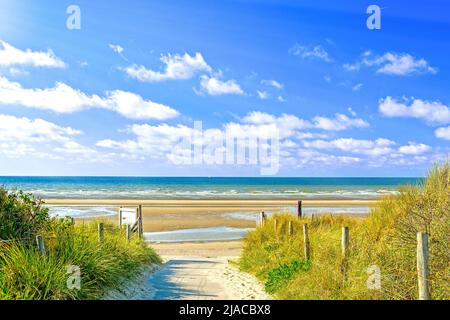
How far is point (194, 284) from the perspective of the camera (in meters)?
10.0

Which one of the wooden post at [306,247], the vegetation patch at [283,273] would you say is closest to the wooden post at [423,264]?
the vegetation patch at [283,273]

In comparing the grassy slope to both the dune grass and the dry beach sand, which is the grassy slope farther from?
the dune grass

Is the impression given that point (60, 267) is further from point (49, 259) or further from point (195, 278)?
point (195, 278)

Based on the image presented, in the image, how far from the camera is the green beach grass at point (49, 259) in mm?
6348

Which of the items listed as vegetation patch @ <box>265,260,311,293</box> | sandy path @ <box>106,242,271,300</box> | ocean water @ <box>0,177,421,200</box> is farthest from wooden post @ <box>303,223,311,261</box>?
ocean water @ <box>0,177,421,200</box>

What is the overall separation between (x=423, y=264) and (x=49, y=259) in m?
5.43

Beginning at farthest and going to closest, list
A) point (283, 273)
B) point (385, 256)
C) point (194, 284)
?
point (194, 284) < point (283, 273) < point (385, 256)

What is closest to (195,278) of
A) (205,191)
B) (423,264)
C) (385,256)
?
(385,256)

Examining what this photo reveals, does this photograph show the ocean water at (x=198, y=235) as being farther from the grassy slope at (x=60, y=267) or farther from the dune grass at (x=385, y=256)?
the grassy slope at (x=60, y=267)

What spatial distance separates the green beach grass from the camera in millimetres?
6348

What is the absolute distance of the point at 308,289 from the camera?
7.85 m

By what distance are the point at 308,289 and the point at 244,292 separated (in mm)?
1743
